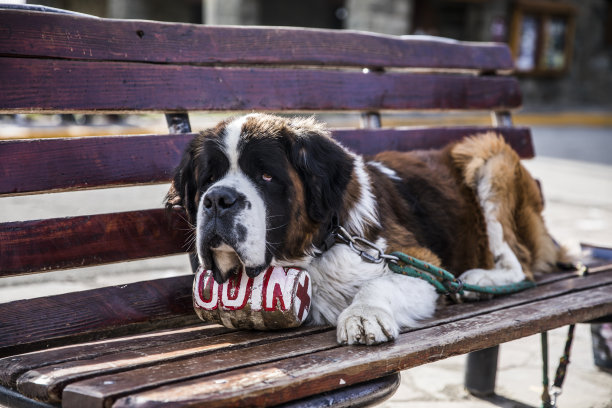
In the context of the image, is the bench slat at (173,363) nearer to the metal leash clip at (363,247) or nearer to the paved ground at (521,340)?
the metal leash clip at (363,247)

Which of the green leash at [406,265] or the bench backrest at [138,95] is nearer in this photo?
the bench backrest at [138,95]

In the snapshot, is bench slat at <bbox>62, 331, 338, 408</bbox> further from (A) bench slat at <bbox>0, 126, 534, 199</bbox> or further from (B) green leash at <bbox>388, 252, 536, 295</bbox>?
(A) bench slat at <bbox>0, 126, 534, 199</bbox>

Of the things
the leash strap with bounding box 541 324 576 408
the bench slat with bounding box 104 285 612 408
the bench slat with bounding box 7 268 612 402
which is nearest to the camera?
the bench slat with bounding box 104 285 612 408

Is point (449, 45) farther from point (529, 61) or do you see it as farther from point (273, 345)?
point (529, 61)

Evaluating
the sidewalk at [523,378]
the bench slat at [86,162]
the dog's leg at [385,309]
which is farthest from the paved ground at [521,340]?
the bench slat at [86,162]

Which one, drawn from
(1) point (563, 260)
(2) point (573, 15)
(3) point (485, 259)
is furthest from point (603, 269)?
(2) point (573, 15)

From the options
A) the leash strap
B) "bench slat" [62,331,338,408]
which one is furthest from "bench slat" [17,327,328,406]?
the leash strap

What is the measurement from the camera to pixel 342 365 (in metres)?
1.96

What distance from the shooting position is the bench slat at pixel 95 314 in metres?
2.40

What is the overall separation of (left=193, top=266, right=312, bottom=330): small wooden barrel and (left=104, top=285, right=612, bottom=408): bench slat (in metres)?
0.29

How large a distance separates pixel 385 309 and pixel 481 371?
149cm

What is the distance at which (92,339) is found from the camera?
2625 millimetres

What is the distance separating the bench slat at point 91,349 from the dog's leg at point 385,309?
1.61 feet

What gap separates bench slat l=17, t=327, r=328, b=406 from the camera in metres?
A: 1.87
